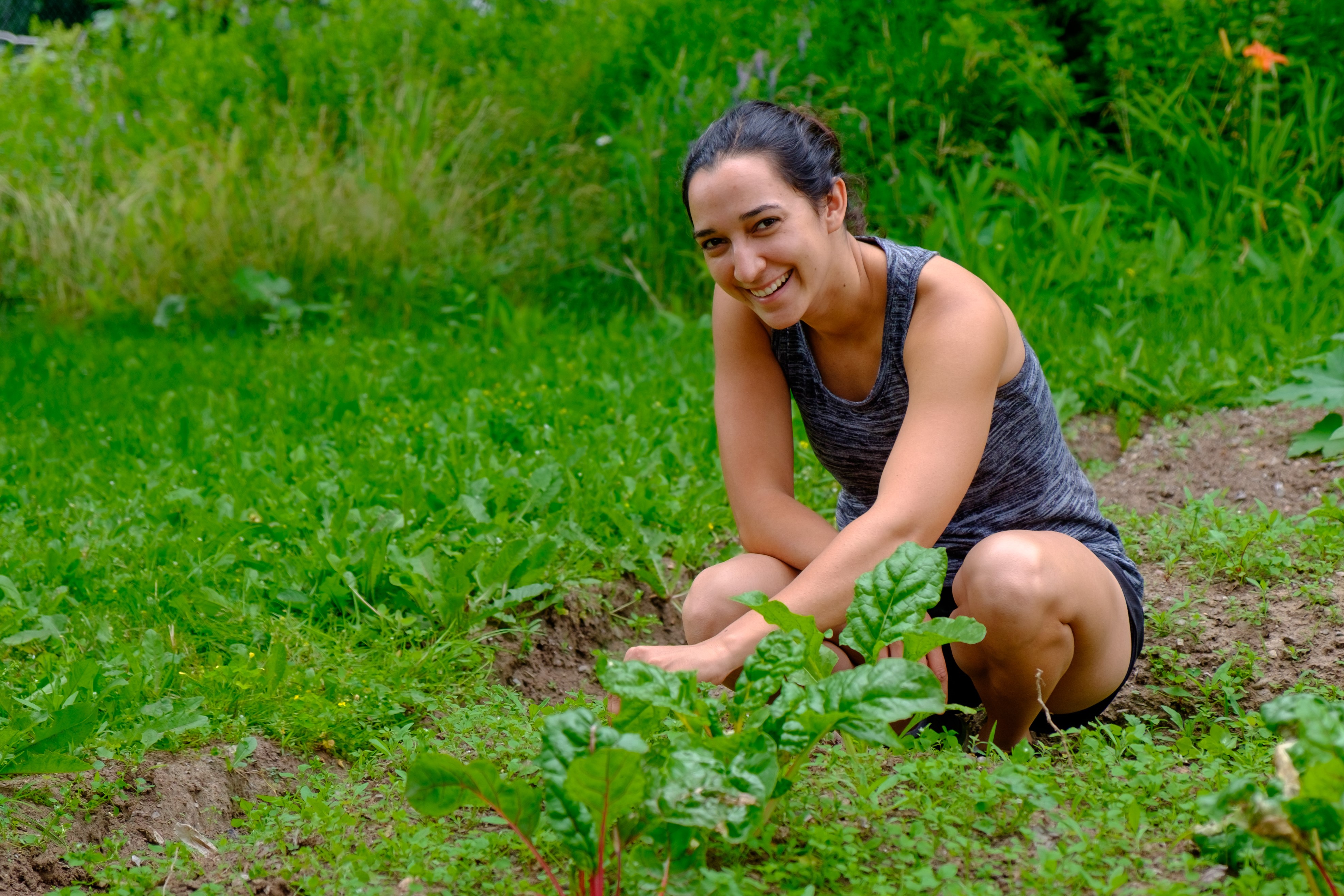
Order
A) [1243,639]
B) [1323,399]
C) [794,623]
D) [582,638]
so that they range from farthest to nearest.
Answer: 1. [1323,399]
2. [582,638]
3. [1243,639]
4. [794,623]

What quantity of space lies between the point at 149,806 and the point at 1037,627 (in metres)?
1.52

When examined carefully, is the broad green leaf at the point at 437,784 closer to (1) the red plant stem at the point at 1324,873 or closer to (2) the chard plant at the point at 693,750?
(2) the chard plant at the point at 693,750

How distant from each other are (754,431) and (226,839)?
1.23m

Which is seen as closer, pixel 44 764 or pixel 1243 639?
pixel 44 764

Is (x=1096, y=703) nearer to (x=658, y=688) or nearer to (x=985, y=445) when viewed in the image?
(x=985, y=445)

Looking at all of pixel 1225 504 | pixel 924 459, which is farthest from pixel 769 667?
pixel 1225 504

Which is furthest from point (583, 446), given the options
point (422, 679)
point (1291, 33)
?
point (1291, 33)

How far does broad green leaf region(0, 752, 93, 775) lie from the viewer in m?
1.91

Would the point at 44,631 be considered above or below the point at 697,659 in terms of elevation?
below

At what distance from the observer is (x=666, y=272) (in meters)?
6.13

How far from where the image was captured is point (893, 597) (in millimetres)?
1757

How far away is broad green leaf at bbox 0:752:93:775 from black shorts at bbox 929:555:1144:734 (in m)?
1.52

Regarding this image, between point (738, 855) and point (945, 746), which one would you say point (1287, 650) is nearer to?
point (945, 746)

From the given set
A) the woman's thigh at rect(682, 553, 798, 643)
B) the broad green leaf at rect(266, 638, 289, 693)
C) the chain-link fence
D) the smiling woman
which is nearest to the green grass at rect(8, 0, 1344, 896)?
the broad green leaf at rect(266, 638, 289, 693)
